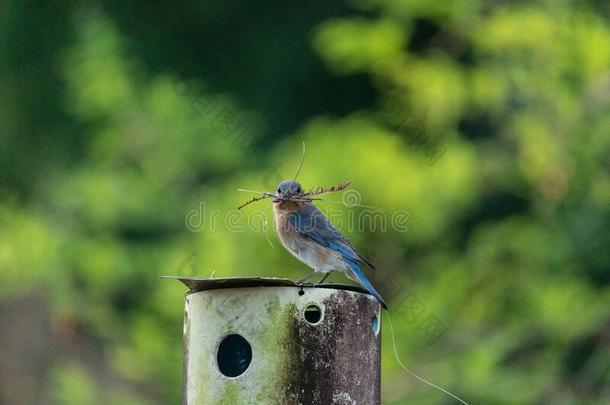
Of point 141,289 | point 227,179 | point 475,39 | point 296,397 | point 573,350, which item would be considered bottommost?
point 296,397

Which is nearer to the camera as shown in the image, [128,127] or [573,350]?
[573,350]

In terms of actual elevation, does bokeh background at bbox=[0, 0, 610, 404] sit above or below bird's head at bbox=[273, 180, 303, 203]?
above

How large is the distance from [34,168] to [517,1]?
6.19 m

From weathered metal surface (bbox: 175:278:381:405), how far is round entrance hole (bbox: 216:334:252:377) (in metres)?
0.12

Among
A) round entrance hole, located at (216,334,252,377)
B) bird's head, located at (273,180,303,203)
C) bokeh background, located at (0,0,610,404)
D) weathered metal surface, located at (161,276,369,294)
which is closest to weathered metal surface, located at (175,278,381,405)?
weathered metal surface, located at (161,276,369,294)

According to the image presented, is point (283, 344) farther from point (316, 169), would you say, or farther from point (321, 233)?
point (316, 169)

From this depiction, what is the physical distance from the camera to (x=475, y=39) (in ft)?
47.4

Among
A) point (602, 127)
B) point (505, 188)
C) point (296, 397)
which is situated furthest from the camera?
point (505, 188)

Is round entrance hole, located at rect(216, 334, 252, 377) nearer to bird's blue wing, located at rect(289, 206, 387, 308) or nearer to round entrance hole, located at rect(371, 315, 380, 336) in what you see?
round entrance hole, located at rect(371, 315, 380, 336)

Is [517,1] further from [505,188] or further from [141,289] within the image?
[141,289]

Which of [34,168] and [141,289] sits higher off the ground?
[34,168]

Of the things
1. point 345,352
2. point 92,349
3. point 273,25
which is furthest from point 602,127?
point 345,352

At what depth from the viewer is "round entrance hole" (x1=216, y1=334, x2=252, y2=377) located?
6168 mm

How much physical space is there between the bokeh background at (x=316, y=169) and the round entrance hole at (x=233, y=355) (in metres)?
6.51
